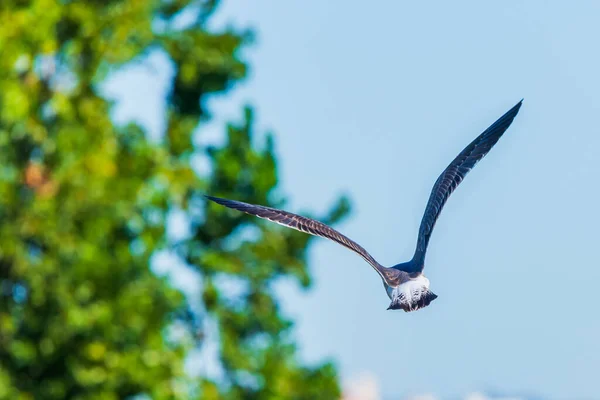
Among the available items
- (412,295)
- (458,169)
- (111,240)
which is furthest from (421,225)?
(111,240)

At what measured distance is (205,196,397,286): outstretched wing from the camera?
938 centimetres

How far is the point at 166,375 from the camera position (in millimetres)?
22062

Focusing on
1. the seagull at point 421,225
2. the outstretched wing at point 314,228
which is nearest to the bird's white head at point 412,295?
the seagull at point 421,225

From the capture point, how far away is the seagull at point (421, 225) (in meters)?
9.16

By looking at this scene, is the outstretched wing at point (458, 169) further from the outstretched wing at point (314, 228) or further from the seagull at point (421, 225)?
the outstretched wing at point (314, 228)

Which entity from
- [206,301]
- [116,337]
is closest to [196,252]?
[206,301]

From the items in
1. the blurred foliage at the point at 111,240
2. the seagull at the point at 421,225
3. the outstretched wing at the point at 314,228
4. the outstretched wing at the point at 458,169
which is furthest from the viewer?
the blurred foliage at the point at 111,240

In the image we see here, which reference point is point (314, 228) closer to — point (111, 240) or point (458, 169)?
point (458, 169)

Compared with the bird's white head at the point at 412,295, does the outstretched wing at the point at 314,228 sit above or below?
above

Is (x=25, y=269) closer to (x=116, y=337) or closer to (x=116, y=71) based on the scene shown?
(x=116, y=337)

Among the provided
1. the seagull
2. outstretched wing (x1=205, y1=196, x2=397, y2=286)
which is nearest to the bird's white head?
the seagull

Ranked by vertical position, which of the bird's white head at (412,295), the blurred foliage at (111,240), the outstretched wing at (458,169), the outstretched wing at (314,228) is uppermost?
the blurred foliage at (111,240)

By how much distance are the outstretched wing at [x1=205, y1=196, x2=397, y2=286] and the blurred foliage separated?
39.0ft

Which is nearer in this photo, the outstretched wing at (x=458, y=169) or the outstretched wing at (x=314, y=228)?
the outstretched wing at (x=314, y=228)
